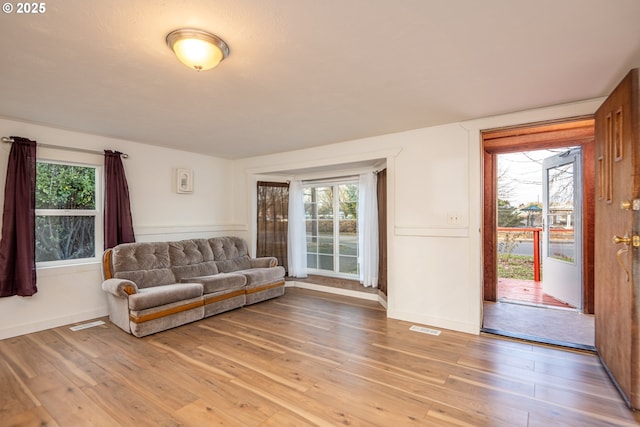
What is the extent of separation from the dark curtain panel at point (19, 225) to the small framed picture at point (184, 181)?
165cm

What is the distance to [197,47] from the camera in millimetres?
1748

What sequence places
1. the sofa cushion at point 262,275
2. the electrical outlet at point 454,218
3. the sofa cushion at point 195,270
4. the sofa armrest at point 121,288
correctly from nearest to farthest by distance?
the sofa armrest at point 121,288 → the electrical outlet at point 454,218 → the sofa cushion at point 195,270 → the sofa cushion at point 262,275

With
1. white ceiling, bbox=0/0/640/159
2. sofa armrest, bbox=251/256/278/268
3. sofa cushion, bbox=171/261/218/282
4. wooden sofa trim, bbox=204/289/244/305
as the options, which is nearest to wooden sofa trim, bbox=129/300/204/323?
wooden sofa trim, bbox=204/289/244/305

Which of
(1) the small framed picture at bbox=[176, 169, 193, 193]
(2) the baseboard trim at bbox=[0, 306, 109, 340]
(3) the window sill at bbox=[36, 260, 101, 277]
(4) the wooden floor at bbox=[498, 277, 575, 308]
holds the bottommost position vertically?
(4) the wooden floor at bbox=[498, 277, 575, 308]

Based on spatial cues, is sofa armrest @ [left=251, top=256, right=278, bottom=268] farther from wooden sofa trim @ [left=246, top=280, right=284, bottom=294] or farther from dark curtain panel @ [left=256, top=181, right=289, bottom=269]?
dark curtain panel @ [left=256, top=181, right=289, bottom=269]

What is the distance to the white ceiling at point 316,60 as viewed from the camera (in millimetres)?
1544

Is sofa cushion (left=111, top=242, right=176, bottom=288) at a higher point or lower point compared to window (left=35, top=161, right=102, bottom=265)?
lower

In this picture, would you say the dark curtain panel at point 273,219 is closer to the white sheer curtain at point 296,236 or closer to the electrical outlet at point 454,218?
the white sheer curtain at point 296,236

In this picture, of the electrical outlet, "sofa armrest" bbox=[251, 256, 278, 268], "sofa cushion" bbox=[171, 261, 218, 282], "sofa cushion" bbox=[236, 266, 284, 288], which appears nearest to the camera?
the electrical outlet

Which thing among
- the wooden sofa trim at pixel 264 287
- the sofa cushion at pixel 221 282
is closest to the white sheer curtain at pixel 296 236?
the wooden sofa trim at pixel 264 287

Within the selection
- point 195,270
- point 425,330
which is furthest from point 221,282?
point 425,330

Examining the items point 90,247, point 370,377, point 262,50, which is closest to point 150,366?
point 370,377

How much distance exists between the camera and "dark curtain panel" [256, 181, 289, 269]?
547cm

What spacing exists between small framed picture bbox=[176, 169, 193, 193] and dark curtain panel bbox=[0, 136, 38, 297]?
1646 millimetres
